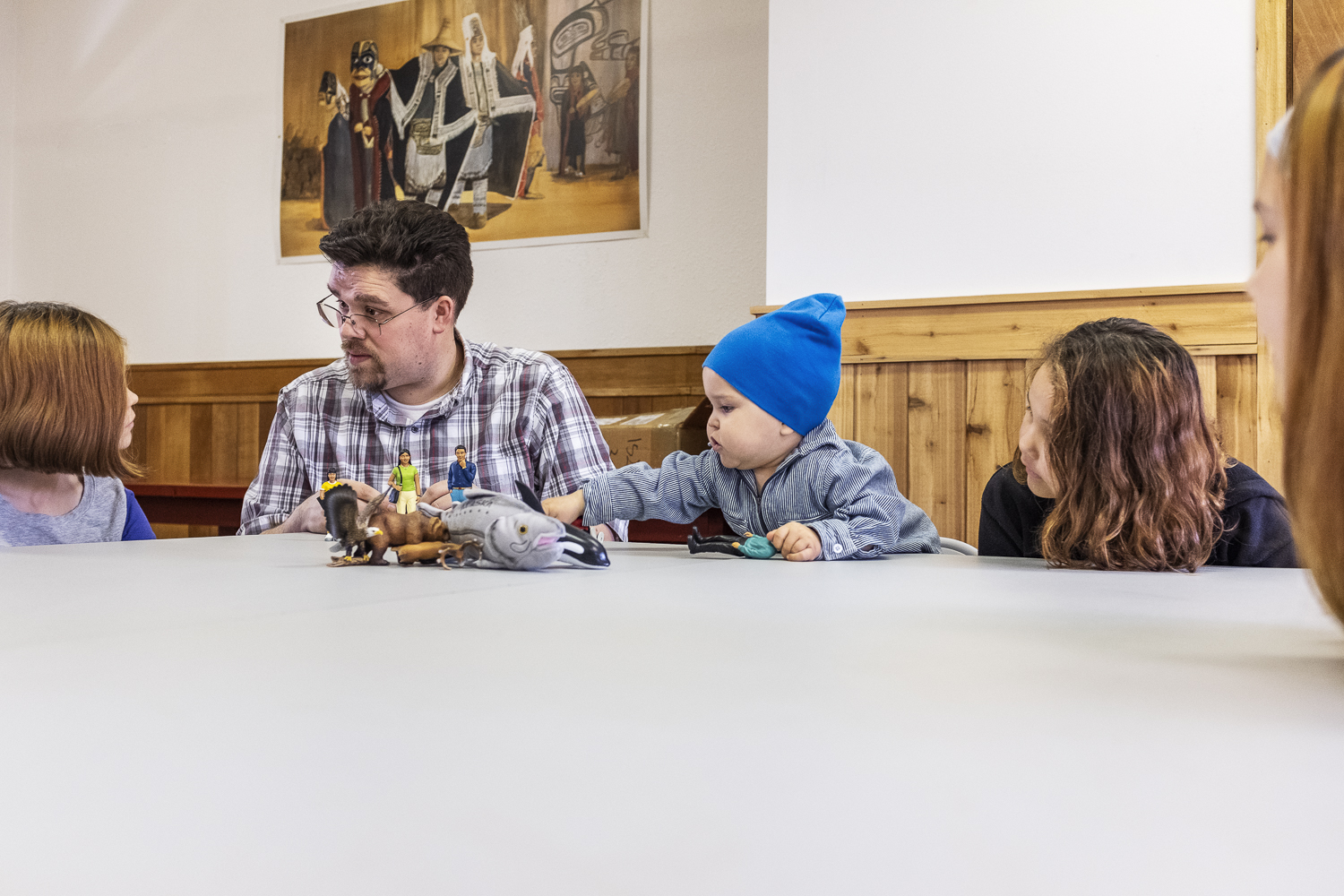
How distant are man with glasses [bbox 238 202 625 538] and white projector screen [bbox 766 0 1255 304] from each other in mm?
850

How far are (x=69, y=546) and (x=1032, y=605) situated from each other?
45.2 inches

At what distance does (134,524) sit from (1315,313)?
1725 mm

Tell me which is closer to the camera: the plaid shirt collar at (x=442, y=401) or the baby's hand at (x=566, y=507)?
the baby's hand at (x=566, y=507)

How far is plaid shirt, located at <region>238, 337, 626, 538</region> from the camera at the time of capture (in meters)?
1.91

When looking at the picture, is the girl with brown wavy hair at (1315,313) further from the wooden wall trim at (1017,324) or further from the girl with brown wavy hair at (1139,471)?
the wooden wall trim at (1017,324)

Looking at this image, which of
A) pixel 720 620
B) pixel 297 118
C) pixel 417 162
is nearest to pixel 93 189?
pixel 297 118

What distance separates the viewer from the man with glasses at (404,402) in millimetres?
1903

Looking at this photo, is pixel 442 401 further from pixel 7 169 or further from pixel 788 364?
pixel 7 169

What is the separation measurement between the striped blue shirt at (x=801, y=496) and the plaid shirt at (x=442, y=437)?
315 mm

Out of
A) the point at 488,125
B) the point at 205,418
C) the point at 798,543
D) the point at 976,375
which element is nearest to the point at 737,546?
the point at 798,543

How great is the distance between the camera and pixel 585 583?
896mm

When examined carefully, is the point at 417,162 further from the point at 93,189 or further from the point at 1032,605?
the point at 1032,605

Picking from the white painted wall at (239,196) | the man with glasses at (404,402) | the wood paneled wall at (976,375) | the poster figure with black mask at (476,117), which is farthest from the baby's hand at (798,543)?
the poster figure with black mask at (476,117)

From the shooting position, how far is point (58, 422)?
1440 mm
